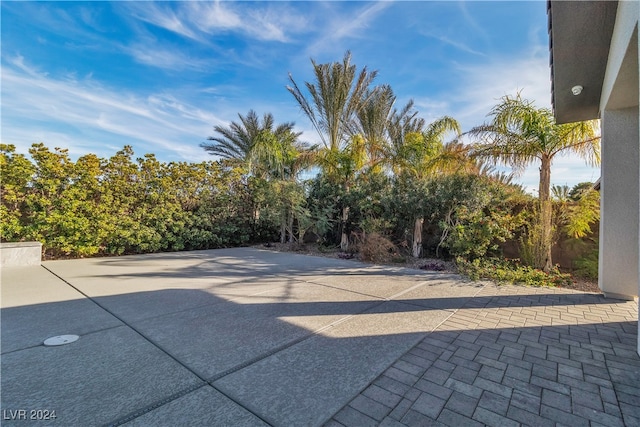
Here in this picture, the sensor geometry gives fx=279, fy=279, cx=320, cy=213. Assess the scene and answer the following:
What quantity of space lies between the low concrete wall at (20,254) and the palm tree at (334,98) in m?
9.10

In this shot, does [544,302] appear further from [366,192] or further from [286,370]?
[366,192]

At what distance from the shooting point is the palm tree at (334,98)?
11.8m

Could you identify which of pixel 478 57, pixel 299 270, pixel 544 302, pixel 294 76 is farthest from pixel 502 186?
pixel 294 76

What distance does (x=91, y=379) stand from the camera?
7.56 feet

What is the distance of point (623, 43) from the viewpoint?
10.5 ft

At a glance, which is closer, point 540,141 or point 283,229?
point 540,141

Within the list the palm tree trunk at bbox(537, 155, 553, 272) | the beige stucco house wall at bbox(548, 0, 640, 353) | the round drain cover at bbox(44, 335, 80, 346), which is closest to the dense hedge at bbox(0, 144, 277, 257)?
the round drain cover at bbox(44, 335, 80, 346)

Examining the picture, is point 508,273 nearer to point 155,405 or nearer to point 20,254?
point 155,405

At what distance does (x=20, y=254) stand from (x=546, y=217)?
13208 millimetres

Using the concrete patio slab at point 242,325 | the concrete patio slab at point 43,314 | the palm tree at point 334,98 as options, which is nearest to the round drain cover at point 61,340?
the concrete patio slab at point 43,314

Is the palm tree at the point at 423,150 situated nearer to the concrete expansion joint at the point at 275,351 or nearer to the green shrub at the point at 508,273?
the green shrub at the point at 508,273

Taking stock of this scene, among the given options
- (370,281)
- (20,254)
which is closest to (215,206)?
(20,254)

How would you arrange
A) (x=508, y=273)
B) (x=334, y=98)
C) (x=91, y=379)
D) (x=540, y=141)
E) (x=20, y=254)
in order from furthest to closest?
(x=334, y=98)
(x=20, y=254)
(x=540, y=141)
(x=508, y=273)
(x=91, y=379)

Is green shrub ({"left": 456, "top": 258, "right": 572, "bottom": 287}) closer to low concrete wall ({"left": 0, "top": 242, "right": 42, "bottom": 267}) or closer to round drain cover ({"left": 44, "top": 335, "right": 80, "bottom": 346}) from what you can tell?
round drain cover ({"left": 44, "top": 335, "right": 80, "bottom": 346})
